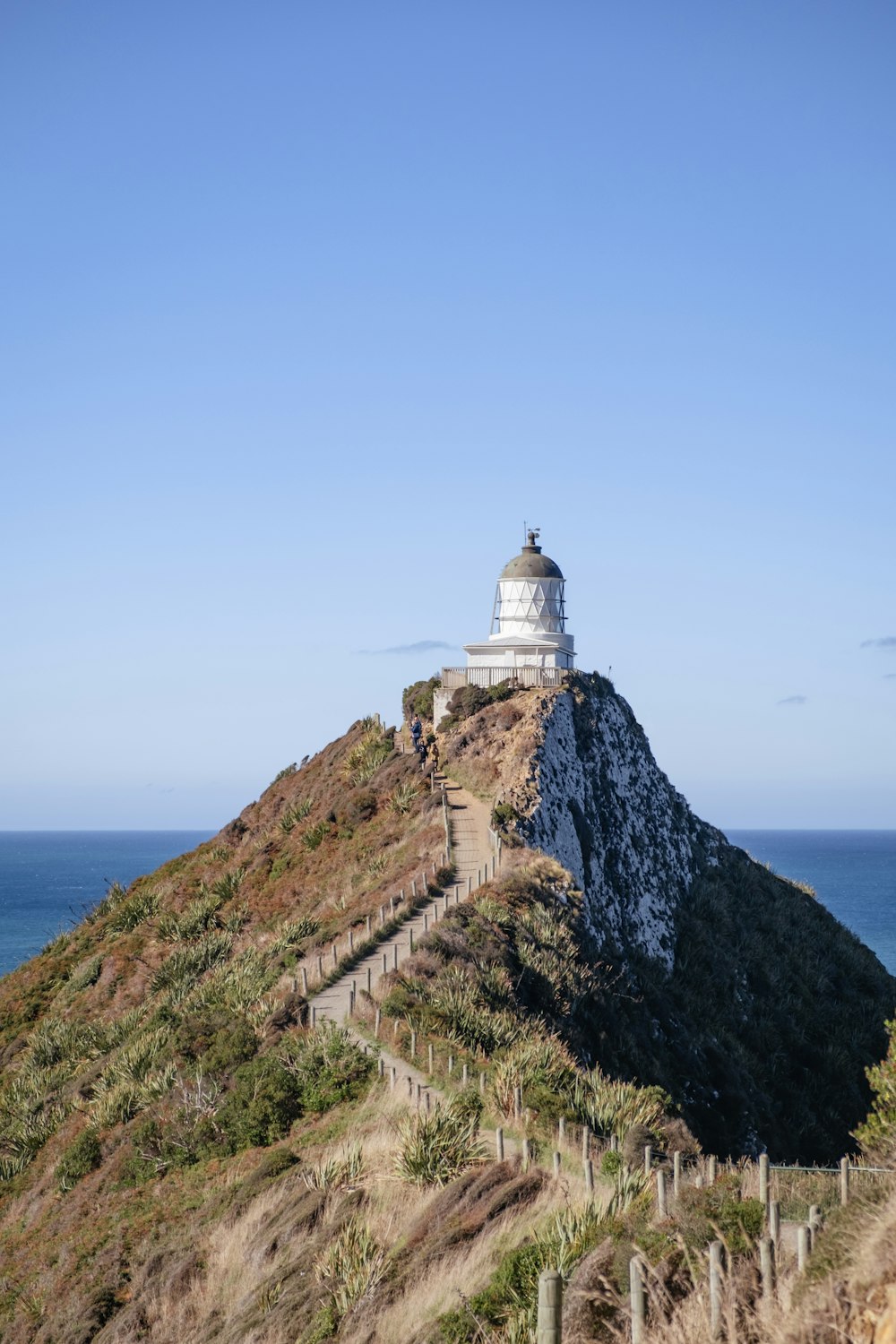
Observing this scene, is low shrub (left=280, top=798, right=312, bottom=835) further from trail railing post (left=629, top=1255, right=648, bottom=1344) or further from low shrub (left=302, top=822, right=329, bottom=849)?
trail railing post (left=629, top=1255, right=648, bottom=1344)

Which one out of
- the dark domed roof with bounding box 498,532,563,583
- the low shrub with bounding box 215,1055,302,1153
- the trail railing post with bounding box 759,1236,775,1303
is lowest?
the low shrub with bounding box 215,1055,302,1153

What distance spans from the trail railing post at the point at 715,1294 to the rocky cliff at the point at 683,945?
1729 cm

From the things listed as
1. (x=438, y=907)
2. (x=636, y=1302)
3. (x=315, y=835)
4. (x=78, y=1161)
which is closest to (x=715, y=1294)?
(x=636, y=1302)

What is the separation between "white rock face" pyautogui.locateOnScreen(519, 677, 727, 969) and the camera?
4212 centimetres

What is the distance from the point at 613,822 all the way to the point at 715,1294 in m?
38.0

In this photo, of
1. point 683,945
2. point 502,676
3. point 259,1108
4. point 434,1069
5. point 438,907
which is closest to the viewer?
point 259,1108

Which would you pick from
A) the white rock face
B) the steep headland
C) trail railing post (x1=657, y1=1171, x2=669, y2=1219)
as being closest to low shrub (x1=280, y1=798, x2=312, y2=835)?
the steep headland

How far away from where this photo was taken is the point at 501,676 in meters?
53.7

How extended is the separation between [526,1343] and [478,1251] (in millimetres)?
2237

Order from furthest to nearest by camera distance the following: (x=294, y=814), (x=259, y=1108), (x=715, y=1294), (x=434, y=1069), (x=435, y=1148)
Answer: (x=294, y=814)
(x=434, y=1069)
(x=259, y=1108)
(x=435, y=1148)
(x=715, y=1294)

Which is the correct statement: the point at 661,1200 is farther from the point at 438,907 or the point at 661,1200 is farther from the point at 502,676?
the point at 502,676

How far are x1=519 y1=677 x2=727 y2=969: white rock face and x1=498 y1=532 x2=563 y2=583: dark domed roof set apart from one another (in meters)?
5.79

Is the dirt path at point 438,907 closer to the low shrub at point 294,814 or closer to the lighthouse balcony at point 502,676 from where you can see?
the low shrub at point 294,814

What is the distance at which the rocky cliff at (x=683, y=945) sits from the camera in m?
34.0
